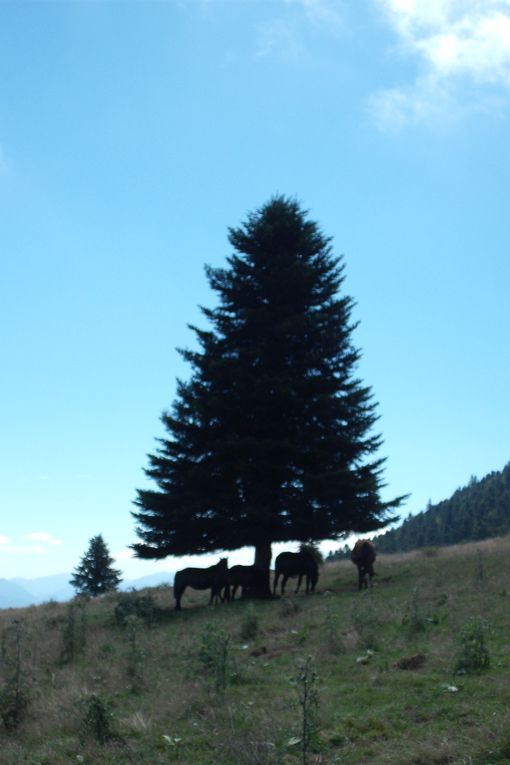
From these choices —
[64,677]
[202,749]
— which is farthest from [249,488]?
[202,749]

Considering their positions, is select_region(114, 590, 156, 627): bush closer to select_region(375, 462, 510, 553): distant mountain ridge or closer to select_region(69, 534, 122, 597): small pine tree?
select_region(69, 534, 122, 597): small pine tree

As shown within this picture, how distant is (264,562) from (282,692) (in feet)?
49.0

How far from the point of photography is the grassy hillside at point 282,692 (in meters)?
7.57

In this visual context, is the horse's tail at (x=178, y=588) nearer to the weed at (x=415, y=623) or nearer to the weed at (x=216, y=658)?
the weed at (x=415, y=623)

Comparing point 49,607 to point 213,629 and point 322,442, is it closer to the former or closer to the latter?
point 322,442

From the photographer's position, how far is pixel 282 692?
9.85m

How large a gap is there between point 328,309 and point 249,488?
719cm

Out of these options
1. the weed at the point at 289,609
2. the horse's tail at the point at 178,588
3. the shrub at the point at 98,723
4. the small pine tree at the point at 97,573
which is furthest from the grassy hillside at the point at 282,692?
the small pine tree at the point at 97,573

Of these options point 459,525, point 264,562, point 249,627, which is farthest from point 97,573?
point 459,525

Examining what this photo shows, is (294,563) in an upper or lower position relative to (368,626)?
upper

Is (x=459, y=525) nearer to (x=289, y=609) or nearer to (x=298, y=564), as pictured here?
(x=298, y=564)

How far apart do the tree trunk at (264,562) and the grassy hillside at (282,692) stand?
7.26 m

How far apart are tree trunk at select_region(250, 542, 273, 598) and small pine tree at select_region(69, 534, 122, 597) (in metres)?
39.5

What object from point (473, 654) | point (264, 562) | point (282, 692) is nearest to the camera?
point (473, 654)
